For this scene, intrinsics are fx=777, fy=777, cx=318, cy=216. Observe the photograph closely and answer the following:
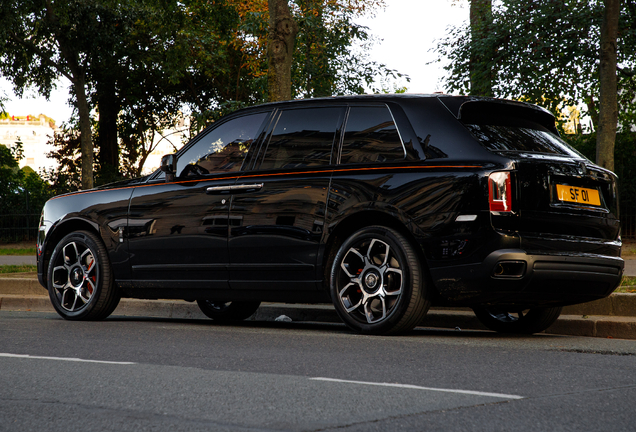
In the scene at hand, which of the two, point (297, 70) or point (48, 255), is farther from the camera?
point (297, 70)

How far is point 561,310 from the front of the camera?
6.73 metres

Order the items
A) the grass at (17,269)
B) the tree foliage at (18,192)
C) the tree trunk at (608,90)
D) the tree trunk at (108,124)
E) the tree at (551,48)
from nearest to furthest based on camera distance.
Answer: the tree trunk at (608,90) → the grass at (17,269) → the tree at (551,48) → the tree foliage at (18,192) → the tree trunk at (108,124)

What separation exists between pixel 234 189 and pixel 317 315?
1.83 metres

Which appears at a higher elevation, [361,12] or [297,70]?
[361,12]

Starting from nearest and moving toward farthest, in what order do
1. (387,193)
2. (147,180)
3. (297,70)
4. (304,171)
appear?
(387,193) → (304,171) → (147,180) → (297,70)

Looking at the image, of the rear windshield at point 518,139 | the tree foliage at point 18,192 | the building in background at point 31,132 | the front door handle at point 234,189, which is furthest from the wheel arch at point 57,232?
the building in background at point 31,132

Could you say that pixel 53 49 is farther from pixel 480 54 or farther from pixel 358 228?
pixel 358 228

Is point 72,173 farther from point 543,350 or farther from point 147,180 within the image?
point 543,350

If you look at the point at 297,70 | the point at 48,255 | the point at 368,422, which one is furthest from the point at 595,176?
the point at 297,70

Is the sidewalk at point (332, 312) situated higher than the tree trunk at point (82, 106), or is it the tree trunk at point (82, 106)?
the tree trunk at point (82, 106)

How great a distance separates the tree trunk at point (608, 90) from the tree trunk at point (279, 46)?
15.1ft

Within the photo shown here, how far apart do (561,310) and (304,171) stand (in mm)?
2549

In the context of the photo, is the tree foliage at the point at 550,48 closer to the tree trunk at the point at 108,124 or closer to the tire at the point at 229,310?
the tire at the point at 229,310

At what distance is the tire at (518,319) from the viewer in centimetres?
654
